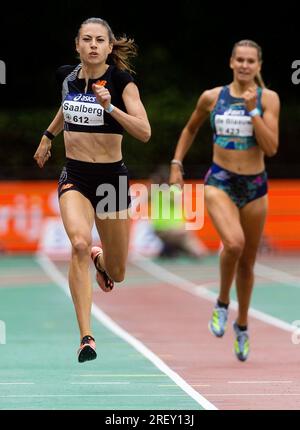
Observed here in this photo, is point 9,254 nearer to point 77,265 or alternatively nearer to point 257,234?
point 257,234

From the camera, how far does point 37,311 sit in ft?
58.0

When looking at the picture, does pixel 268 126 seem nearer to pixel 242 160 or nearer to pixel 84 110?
pixel 242 160

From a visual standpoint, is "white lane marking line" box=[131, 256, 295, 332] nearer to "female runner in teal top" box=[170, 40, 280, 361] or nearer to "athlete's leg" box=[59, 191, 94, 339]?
"female runner in teal top" box=[170, 40, 280, 361]

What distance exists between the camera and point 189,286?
21938mm

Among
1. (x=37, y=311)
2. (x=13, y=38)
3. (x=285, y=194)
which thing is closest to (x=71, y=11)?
(x=13, y=38)

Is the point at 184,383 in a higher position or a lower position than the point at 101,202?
lower

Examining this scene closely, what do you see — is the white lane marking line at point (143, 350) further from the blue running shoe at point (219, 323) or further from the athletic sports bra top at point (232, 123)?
the athletic sports bra top at point (232, 123)

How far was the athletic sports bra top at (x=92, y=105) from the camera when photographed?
1009 cm

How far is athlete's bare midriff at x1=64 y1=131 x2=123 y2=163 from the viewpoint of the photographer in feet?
33.5

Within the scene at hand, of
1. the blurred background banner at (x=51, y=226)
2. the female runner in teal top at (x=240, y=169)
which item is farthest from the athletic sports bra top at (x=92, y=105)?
the blurred background banner at (x=51, y=226)

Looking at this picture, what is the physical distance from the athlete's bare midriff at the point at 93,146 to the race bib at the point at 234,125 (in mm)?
1919

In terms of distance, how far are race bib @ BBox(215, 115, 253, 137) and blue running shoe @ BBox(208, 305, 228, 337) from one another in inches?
64.5

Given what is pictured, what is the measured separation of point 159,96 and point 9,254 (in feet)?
31.6

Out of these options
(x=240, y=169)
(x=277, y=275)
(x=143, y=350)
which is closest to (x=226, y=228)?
(x=240, y=169)
